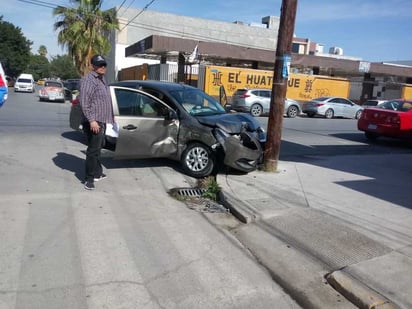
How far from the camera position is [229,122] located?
7332 mm

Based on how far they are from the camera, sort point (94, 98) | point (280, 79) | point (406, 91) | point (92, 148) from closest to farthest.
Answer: point (94, 98) < point (92, 148) < point (280, 79) < point (406, 91)

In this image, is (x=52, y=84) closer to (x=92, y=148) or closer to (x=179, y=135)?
(x=179, y=135)

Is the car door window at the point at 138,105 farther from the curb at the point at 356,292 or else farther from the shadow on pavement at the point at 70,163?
the curb at the point at 356,292

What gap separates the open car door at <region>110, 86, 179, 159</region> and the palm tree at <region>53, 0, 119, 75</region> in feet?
71.9

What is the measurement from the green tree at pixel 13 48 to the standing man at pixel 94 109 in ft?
206

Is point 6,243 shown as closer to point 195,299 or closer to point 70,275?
point 70,275

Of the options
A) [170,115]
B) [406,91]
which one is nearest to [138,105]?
[170,115]

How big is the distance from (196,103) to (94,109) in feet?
8.34

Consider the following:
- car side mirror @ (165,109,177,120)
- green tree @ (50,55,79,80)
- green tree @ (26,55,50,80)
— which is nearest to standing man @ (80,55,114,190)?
car side mirror @ (165,109,177,120)

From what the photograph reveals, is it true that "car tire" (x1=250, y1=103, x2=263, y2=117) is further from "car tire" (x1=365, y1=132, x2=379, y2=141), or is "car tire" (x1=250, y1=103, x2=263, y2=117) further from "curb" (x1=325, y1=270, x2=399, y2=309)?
"curb" (x1=325, y1=270, x2=399, y2=309)

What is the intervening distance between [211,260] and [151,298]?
93 cm

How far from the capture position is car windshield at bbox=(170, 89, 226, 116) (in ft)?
25.2

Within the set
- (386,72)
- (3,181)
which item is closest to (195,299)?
(3,181)

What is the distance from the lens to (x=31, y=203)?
17.6ft
